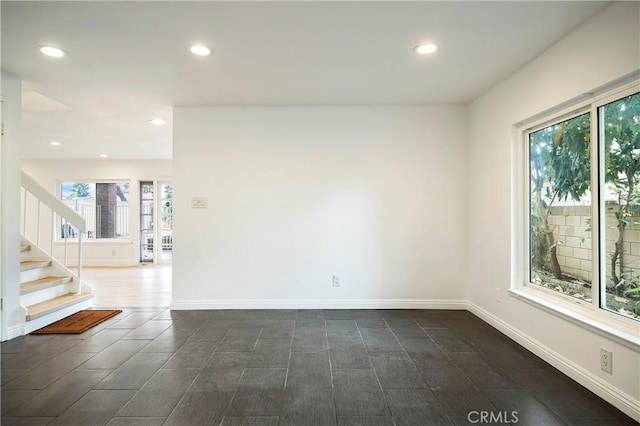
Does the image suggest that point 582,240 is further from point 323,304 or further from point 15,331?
point 15,331

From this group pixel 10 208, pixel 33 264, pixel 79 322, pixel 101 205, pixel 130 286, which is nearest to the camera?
pixel 10 208

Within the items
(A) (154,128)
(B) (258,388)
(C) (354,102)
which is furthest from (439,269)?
(A) (154,128)

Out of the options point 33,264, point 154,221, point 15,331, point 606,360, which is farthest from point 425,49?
point 154,221

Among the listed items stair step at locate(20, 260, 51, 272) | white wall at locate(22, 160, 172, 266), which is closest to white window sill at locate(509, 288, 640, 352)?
stair step at locate(20, 260, 51, 272)

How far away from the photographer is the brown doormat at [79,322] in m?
3.18

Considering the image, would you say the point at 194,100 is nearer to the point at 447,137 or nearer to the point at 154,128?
the point at 154,128

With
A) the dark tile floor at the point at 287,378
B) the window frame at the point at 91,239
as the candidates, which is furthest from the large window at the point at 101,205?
the dark tile floor at the point at 287,378

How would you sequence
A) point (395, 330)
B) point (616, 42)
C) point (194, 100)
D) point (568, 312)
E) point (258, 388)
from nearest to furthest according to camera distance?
point (616, 42), point (258, 388), point (568, 312), point (395, 330), point (194, 100)

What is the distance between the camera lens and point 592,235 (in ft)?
7.23

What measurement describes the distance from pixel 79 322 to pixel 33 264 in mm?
1031

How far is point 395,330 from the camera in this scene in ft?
10.5

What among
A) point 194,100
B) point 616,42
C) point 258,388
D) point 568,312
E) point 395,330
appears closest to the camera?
point 616,42

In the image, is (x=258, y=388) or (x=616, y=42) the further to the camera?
(x=258, y=388)

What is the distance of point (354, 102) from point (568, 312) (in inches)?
110
